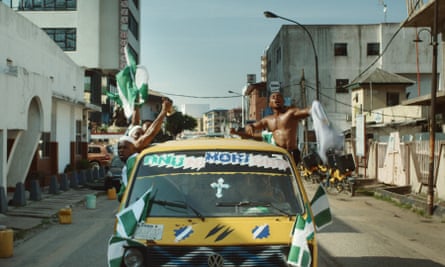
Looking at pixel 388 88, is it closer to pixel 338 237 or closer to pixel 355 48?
pixel 355 48

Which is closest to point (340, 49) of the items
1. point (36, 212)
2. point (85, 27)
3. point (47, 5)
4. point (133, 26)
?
point (133, 26)

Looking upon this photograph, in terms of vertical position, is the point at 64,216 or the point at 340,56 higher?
the point at 340,56

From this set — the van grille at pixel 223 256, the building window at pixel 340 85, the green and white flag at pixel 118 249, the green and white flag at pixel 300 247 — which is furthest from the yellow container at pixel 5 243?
the building window at pixel 340 85

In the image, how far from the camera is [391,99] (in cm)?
3875

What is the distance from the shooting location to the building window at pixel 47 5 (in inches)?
1718

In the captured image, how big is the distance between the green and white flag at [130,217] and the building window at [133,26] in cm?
4593

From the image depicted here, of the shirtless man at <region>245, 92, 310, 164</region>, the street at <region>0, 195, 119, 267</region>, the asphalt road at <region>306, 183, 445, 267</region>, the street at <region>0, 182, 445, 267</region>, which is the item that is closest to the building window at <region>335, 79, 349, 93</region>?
the asphalt road at <region>306, 183, 445, 267</region>

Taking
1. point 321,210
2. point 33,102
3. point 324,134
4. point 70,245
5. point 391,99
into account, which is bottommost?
point 70,245

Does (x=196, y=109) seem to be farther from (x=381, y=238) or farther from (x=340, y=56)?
(x=381, y=238)

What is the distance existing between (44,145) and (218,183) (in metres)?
19.1

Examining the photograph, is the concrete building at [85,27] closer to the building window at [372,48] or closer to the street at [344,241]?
the building window at [372,48]

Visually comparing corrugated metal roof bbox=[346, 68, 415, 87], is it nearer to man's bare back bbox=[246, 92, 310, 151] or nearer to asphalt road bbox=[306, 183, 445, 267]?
asphalt road bbox=[306, 183, 445, 267]

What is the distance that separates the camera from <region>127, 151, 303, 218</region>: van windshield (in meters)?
5.01

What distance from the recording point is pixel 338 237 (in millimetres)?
10180
